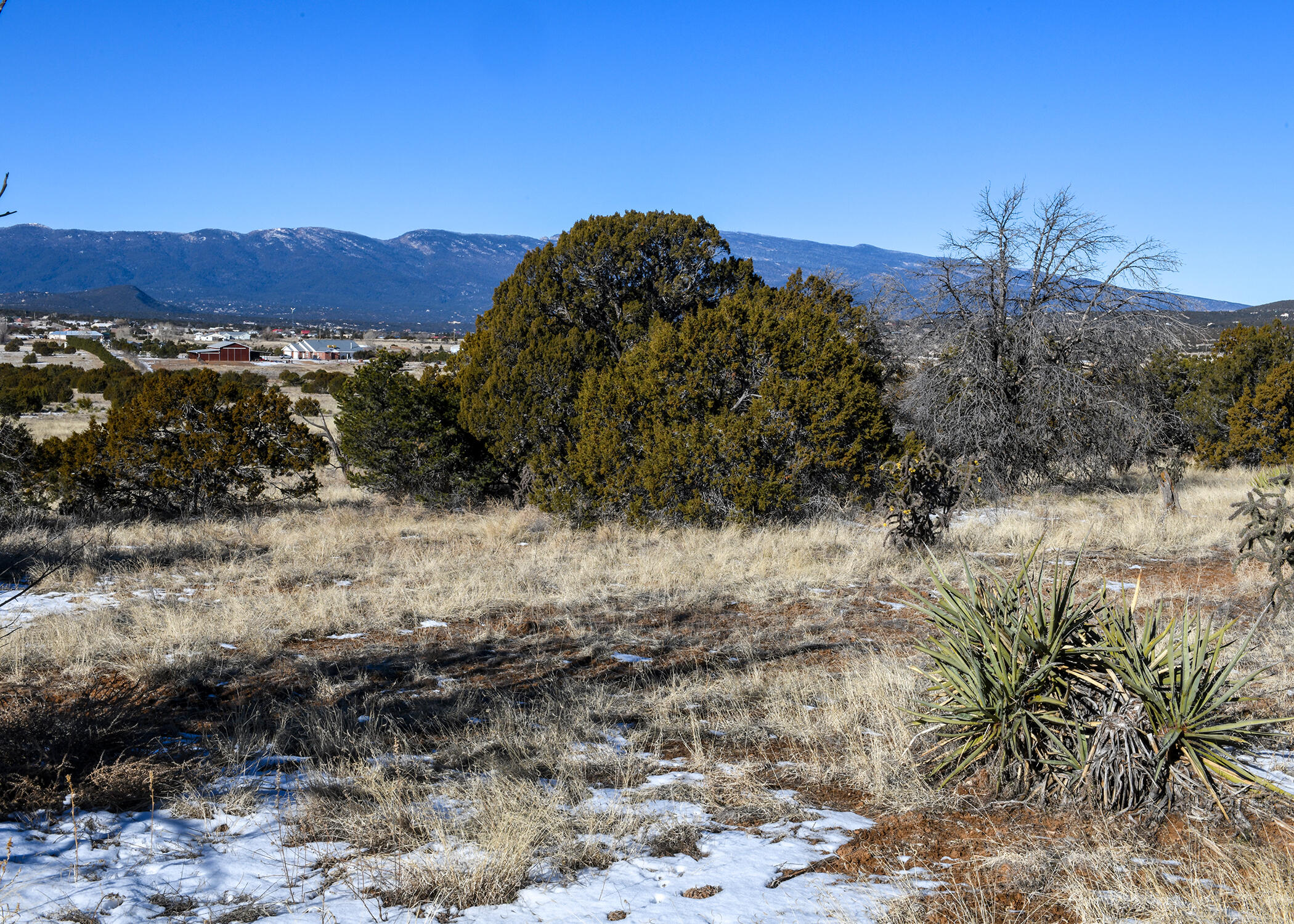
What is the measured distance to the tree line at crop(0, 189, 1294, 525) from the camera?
12508mm

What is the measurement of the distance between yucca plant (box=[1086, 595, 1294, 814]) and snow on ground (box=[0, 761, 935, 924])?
117cm

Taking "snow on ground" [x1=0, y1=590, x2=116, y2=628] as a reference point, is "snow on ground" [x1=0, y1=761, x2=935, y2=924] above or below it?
above

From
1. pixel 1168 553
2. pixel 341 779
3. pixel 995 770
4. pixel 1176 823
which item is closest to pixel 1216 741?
pixel 1176 823

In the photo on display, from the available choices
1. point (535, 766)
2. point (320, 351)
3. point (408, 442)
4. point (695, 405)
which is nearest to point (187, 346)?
point (320, 351)

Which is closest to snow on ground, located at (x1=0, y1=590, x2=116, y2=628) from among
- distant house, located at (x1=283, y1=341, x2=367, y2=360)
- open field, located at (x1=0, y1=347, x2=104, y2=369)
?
open field, located at (x1=0, y1=347, x2=104, y2=369)

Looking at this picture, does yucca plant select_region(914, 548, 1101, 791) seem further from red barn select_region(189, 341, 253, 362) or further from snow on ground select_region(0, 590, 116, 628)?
red barn select_region(189, 341, 253, 362)

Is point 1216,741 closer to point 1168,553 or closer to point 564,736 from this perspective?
point 564,736

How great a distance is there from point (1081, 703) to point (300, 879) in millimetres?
3500

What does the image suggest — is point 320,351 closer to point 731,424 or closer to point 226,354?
point 226,354

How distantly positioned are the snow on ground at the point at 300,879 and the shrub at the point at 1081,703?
2.76 feet

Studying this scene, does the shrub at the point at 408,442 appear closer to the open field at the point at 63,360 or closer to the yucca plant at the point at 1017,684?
the yucca plant at the point at 1017,684

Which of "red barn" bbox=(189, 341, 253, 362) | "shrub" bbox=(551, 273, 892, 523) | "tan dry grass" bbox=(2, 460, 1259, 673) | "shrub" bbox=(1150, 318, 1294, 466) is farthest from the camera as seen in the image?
"red barn" bbox=(189, 341, 253, 362)

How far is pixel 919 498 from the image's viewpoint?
10.5m

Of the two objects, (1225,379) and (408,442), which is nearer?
(408,442)
